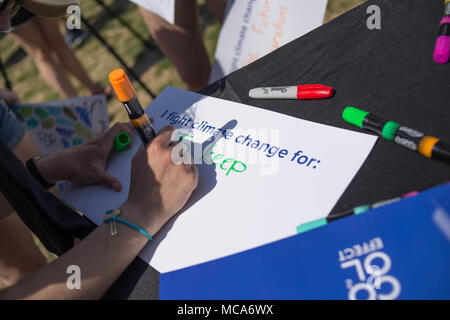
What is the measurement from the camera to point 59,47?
1.98 meters

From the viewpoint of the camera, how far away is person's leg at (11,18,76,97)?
1.84 metres

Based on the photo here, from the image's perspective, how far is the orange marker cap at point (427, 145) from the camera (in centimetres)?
46

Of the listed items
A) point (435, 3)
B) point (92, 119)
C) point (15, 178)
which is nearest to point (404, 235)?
point (435, 3)

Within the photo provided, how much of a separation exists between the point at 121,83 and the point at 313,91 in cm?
33

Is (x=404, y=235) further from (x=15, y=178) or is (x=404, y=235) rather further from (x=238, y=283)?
(x=15, y=178)

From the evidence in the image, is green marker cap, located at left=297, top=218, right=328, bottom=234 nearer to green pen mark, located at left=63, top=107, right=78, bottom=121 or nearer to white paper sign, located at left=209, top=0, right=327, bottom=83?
white paper sign, located at left=209, top=0, right=327, bottom=83

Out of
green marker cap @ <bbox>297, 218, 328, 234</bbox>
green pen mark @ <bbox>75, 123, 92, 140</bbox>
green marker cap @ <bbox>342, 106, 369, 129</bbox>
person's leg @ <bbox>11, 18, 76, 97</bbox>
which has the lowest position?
green marker cap @ <bbox>297, 218, 328, 234</bbox>

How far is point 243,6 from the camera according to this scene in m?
1.04

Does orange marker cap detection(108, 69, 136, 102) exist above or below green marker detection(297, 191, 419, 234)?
above

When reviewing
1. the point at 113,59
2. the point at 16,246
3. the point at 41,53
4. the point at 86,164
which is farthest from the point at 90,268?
the point at 113,59

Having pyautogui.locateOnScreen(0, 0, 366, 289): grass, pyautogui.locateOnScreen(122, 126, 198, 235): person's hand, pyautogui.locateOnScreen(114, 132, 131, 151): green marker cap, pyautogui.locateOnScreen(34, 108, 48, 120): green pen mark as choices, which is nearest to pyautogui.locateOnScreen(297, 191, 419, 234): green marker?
pyautogui.locateOnScreen(122, 126, 198, 235): person's hand

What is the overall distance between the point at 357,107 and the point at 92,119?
3.16 feet

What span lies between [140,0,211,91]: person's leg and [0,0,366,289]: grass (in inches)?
26.7

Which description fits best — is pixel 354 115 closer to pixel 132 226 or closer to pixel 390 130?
pixel 390 130
